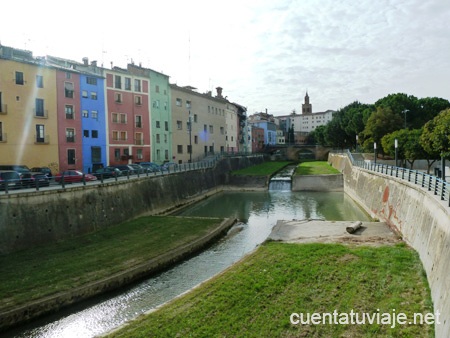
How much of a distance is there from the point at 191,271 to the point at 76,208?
10.1 m

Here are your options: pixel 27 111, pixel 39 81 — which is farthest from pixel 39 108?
pixel 39 81

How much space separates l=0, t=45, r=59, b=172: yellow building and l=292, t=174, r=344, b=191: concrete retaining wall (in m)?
32.5

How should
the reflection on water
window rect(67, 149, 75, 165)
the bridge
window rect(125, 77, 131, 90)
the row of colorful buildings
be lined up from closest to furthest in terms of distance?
1. the reflection on water
2. the row of colorful buildings
3. window rect(67, 149, 75, 165)
4. window rect(125, 77, 131, 90)
5. the bridge

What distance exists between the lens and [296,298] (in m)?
12.1

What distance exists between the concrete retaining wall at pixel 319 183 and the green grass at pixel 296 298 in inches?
1436

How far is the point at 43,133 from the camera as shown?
38125 mm

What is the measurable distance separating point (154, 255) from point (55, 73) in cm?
2926

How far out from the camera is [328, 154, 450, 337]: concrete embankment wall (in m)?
10.6

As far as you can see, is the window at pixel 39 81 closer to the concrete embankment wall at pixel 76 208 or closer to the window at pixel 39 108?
the window at pixel 39 108

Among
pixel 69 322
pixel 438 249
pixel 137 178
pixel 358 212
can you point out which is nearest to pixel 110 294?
pixel 69 322

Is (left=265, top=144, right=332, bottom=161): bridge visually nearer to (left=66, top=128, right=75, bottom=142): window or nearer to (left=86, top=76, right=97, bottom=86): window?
(left=86, top=76, right=97, bottom=86): window

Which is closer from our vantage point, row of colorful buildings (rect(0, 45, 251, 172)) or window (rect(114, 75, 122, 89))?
row of colorful buildings (rect(0, 45, 251, 172))

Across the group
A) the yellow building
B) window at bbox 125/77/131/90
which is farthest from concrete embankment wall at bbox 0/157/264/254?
window at bbox 125/77/131/90

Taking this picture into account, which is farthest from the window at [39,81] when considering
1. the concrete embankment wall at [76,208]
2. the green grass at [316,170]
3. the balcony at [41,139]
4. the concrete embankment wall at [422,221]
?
the green grass at [316,170]
